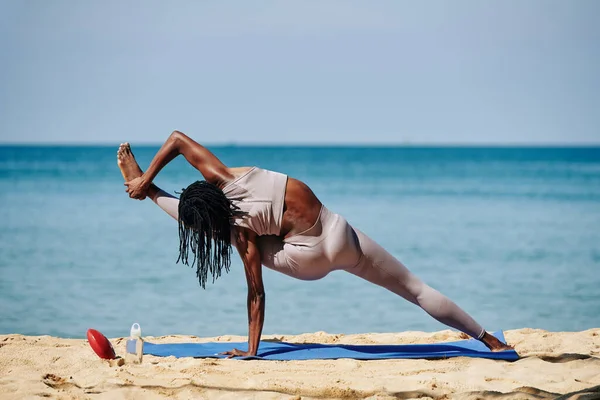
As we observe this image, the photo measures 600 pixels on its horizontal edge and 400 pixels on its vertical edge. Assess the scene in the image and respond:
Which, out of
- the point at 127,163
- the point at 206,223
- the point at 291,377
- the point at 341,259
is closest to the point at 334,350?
the point at 341,259

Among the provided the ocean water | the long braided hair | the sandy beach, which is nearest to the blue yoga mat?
the sandy beach

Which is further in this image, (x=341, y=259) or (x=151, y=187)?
(x=151, y=187)

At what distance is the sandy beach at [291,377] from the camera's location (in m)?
4.33

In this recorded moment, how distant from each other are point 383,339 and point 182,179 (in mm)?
31278

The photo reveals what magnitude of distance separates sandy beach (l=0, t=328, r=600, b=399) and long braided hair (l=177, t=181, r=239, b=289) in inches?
25.4

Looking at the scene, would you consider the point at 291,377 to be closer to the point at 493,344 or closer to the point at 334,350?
the point at 334,350

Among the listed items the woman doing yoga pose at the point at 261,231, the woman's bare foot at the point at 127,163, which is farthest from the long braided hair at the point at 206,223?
the woman's bare foot at the point at 127,163

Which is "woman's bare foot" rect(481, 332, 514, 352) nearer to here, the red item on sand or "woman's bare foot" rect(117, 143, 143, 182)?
the red item on sand

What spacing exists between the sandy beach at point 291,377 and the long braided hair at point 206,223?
0.64m

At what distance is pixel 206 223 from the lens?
514cm

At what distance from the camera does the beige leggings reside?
5.21 m

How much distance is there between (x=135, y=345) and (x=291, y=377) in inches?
39.8

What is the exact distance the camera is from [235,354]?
5305 millimetres

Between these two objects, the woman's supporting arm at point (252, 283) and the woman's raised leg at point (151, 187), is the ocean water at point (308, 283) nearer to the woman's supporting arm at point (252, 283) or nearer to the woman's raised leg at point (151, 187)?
the woman's supporting arm at point (252, 283)
